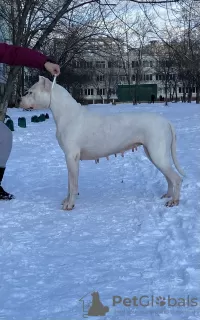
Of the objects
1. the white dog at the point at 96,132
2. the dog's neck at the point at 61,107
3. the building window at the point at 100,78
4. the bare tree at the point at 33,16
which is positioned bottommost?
the white dog at the point at 96,132

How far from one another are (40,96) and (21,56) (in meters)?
0.52

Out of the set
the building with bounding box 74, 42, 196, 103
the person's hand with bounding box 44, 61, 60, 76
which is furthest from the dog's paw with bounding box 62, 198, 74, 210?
the building with bounding box 74, 42, 196, 103

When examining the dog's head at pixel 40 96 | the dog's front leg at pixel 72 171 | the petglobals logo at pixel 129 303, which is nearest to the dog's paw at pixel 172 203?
the dog's front leg at pixel 72 171

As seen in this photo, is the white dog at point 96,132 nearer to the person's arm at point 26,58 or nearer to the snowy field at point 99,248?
the person's arm at point 26,58

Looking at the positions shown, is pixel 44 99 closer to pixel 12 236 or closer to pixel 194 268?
pixel 12 236

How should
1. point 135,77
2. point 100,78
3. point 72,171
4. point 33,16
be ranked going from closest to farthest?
point 72,171 → point 33,16 → point 135,77 → point 100,78

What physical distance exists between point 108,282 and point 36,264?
0.67 meters

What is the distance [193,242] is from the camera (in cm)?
364

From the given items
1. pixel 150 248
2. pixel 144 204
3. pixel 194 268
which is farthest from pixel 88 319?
pixel 144 204

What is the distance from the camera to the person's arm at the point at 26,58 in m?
5.11

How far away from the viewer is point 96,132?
536 cm

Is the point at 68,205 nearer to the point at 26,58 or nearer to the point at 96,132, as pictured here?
the point at 96,132

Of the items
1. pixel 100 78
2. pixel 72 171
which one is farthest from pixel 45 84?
pixel 100 78

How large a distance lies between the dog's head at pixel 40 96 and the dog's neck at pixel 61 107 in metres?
0.06
